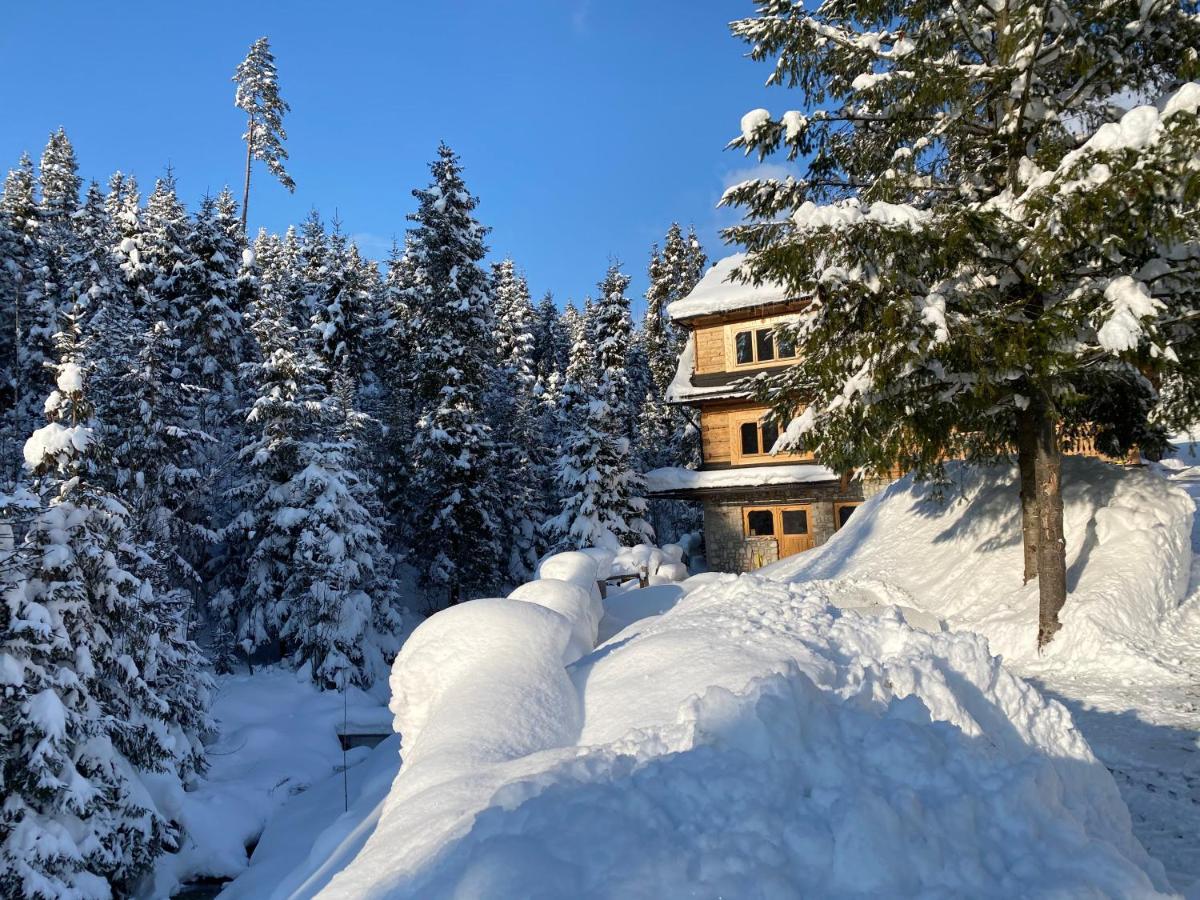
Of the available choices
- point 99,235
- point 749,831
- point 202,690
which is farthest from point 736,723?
point 99,235

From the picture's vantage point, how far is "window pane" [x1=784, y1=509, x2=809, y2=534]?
2584cm

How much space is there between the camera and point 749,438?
27.0 m

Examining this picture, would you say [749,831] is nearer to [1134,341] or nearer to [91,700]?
[1134,341]

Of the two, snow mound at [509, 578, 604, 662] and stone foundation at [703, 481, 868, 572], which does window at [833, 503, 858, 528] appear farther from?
snow mound at [509, 578, 604, 662]

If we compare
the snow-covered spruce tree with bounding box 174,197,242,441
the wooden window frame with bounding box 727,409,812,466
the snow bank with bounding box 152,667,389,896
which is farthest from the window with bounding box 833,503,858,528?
the snow-covered spruce tree with bounding box 174,197,242,441

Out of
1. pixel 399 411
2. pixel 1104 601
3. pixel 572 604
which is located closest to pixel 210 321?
pixel 399 411

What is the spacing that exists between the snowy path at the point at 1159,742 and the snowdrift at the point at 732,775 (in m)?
1.08

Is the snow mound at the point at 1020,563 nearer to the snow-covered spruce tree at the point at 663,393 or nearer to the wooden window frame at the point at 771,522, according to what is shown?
the wooden window frame at the point at 771,522

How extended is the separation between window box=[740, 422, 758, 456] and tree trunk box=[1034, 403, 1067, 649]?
15472 mm

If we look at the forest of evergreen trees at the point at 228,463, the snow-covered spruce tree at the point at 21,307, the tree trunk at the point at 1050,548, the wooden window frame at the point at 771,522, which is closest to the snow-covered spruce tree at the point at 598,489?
the forest of evergreen trees at the point at 228,463

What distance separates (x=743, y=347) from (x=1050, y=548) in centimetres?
1647

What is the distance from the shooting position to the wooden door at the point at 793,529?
25.8 m

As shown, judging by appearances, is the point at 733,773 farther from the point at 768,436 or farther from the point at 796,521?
the point at 768,436

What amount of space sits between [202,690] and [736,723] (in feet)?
54.0
